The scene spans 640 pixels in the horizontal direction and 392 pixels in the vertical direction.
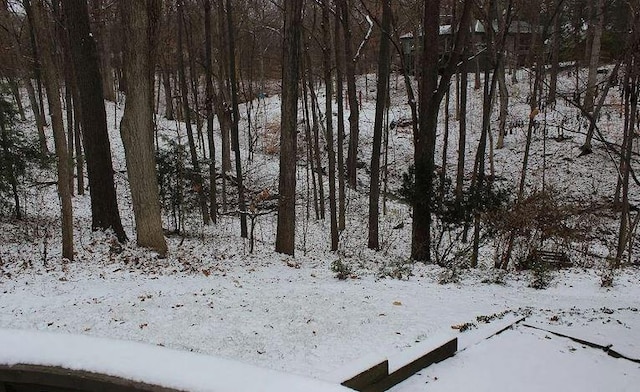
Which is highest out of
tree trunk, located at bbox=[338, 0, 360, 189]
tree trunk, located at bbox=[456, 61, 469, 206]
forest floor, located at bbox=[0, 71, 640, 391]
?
tree trunk, located at bbox=[338, 0, 360, 189]

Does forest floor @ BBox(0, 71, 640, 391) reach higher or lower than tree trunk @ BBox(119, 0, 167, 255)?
lower

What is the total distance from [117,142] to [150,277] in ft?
55.3

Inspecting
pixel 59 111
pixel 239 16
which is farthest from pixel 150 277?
pixel 239 16

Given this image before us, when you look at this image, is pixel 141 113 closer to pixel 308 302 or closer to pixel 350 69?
pixel 308 302

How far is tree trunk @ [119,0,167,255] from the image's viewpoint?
759cm

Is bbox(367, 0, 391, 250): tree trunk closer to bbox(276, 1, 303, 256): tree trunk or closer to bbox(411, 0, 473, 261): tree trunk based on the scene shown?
bbox(411, 0, 473, 261): tree trunk

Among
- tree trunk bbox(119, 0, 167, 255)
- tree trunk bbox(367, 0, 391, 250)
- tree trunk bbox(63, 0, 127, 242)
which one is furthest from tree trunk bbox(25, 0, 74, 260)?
tree trunk bbox(367, 0, 391, 250)

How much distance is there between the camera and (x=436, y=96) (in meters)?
9.55

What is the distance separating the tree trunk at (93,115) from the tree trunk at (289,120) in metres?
3.39

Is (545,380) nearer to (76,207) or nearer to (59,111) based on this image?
(59,111)

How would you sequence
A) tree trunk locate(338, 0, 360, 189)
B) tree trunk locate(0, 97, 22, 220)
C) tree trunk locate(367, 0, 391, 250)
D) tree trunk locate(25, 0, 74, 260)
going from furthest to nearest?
1. tree trunk locate(338, 0, 360, 189)
2. tree trunk locate(367, 0, 391, 250)
3. tree trunk locate(0, 97, 22, 220)
4. tree trunk locate(25, 0, 74, 260)

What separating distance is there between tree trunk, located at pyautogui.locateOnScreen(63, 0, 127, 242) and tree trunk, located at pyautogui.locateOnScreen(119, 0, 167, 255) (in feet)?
4.22

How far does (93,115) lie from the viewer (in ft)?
29.7

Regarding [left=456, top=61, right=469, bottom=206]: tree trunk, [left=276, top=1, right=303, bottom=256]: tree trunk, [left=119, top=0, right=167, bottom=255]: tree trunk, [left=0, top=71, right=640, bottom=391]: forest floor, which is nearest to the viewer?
[left=0, top=71, right=640, bottom=391]: forest floor
